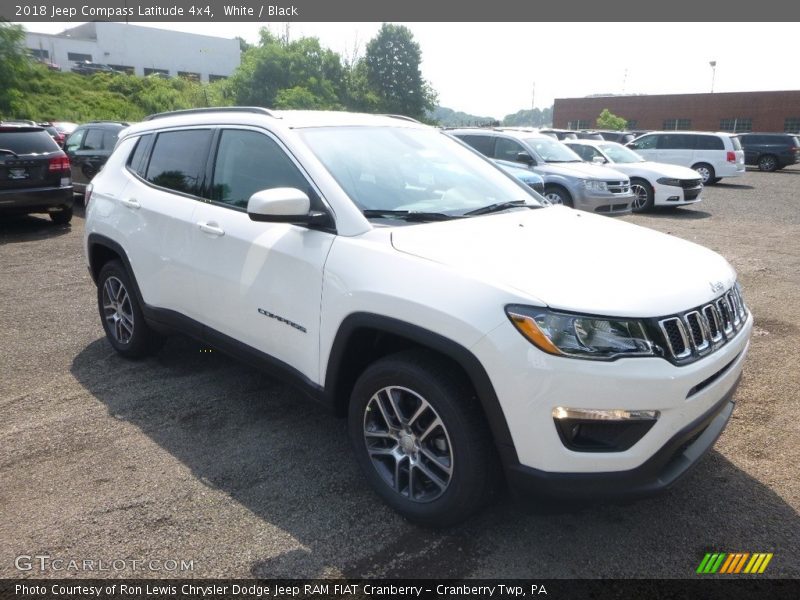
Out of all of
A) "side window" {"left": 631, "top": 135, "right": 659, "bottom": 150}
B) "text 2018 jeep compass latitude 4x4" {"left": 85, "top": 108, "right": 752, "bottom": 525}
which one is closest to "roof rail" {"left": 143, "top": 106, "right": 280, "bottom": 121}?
"text 2018 jeep compass latitude 4x4" {"left": 85, "top": 108, "right": 752, "bottom": 525}

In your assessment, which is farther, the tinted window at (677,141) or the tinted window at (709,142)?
the tinted window at (677,141)

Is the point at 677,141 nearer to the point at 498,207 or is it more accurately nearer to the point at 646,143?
the point at 646,143

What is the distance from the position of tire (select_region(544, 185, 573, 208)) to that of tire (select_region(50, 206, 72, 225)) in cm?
853

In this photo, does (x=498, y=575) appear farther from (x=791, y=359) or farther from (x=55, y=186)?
(x=55, y=186)

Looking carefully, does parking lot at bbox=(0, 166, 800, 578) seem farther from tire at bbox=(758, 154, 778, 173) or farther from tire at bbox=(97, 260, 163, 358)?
tire at bbox=(758, 154, 778, 173)

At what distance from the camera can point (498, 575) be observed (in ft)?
8.38

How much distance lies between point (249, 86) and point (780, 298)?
64253 mm

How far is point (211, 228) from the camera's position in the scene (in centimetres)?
363

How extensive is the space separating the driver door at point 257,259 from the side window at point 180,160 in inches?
6.7

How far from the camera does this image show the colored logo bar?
2578mm

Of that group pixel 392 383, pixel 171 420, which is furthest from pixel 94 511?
pixel 392 383

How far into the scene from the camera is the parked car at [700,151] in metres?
20.0

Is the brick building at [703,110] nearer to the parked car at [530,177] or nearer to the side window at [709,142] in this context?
the side window at [709,142]

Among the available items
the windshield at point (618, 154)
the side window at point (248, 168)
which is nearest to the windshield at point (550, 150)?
the windshield at point (618, 154)
